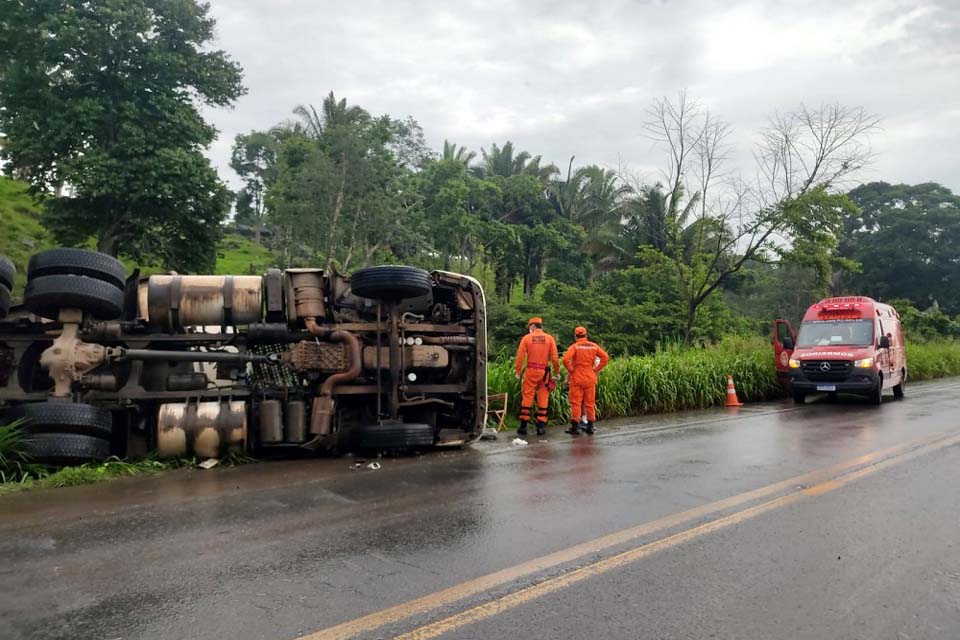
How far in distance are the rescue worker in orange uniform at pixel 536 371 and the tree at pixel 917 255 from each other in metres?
44.4

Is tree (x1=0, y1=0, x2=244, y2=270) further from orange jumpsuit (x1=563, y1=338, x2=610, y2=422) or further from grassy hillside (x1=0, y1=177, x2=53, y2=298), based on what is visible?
orange jumpsuit (x1=563, y1=338, x2=610, y2=422)

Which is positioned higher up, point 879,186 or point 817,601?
point 879,186

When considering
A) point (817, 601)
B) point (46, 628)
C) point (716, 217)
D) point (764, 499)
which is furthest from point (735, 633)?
point (716, 217)

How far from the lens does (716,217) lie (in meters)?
22.4

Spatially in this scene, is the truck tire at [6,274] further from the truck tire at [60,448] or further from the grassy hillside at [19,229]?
the grassy hillside at [19,229]

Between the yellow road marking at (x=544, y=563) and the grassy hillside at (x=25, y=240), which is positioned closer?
the yellow road marking at (x=544, y=563)

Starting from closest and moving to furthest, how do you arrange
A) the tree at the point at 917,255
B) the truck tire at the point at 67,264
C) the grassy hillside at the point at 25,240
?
the truck tire at the point at 67,264
the grassy hillside at the point at 25,240
the tree at the point at 917,255

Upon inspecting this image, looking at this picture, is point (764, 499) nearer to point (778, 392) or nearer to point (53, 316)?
point (53, 316)

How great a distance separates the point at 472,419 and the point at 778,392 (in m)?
11.2

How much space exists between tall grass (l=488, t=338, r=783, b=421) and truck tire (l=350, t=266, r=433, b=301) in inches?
138

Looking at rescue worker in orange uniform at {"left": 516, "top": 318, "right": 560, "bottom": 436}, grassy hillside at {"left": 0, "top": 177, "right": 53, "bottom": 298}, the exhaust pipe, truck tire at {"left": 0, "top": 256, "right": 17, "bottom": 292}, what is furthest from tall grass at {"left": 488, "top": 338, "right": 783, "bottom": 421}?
grassy hillside at {"left": 0, "top": 177, "right": 53, "bottom": 298}

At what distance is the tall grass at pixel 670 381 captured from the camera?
1169 cm

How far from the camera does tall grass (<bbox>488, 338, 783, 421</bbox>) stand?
1169 centimetres

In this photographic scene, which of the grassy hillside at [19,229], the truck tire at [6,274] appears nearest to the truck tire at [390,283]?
the truck tire at [6,274]
